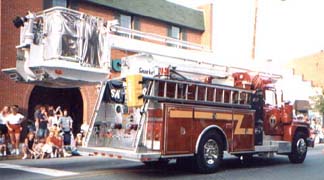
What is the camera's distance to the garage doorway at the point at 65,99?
20.8 metres

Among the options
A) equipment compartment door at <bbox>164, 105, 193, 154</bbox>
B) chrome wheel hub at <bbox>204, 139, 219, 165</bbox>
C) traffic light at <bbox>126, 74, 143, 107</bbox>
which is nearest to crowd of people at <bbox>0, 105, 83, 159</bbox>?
chrome wheel hub at <bbox>204, 139, 219, 165</bbox>

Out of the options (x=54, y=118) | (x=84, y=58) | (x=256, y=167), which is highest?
(x=84, y=58)

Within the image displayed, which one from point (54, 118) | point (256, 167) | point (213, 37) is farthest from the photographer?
point (213, 37)

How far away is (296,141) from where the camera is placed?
543 inches

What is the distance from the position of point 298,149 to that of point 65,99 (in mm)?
11936

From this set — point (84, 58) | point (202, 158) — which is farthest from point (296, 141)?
point (84, 58)

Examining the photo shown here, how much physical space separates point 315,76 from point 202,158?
115ft

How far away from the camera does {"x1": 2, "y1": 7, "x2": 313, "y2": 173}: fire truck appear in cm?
998

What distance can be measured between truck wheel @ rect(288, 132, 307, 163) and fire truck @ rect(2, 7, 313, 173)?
2179mm

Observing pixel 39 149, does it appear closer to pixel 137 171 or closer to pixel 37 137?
pixel 37 137

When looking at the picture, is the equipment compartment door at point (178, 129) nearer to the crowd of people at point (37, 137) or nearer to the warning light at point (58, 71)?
the warning light at point (58, 71)

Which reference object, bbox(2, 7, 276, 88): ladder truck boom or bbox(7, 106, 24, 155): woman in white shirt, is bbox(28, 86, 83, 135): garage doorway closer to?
bbox(7, 106, 24, 155): woman in white shirt

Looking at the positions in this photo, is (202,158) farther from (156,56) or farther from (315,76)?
(315,76)

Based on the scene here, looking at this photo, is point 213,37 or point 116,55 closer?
point 116,55
